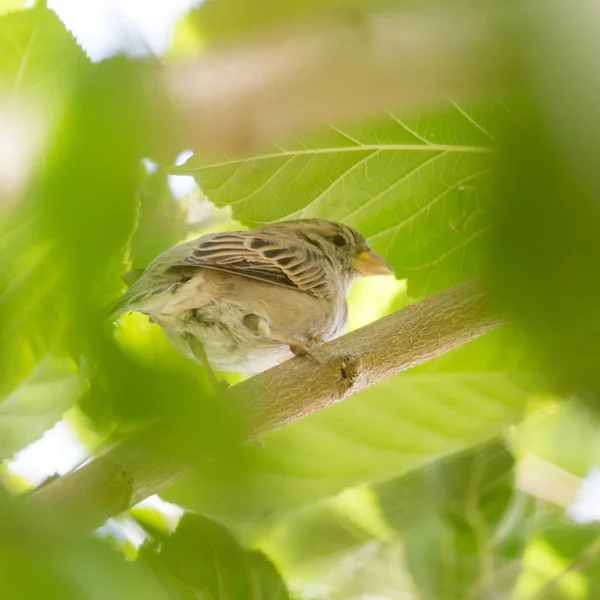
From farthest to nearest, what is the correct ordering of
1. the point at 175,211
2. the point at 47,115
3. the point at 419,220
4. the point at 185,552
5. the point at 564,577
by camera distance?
the point at 419,220 < the point at 175,211 < the point at 564,577 < the point at 185,552 < the point at 47,115

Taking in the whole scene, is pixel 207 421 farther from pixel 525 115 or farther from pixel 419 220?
pixel 419 220

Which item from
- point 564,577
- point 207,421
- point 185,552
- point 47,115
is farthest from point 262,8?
point 564,577

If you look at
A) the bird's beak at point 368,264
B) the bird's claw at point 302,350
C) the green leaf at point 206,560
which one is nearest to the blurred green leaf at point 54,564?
the green leaf at point 206,560

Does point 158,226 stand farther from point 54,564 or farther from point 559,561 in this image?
point 54,564

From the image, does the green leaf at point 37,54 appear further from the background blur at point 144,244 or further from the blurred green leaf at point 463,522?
the blurred green leaf at point 463,522

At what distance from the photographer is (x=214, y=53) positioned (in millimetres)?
501

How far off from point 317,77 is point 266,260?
210 cm

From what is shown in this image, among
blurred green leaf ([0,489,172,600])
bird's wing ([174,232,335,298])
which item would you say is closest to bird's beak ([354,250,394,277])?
bird's wing ([174,232,335,298])

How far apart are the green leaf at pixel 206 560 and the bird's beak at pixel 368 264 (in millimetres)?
1944

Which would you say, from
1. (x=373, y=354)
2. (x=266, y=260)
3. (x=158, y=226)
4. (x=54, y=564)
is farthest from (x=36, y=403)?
(x=266, y=260)

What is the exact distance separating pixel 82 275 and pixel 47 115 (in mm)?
105

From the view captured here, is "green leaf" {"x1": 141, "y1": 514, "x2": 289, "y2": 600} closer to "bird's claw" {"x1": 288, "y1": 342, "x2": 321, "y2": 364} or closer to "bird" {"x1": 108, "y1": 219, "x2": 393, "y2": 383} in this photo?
Answer: "bird's claw" {"x1": 288, "y1": 342, "x2": 321, "y2": 364}

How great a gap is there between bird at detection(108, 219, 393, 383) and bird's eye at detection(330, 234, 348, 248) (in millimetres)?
103

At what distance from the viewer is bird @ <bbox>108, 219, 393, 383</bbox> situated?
2307 mm
